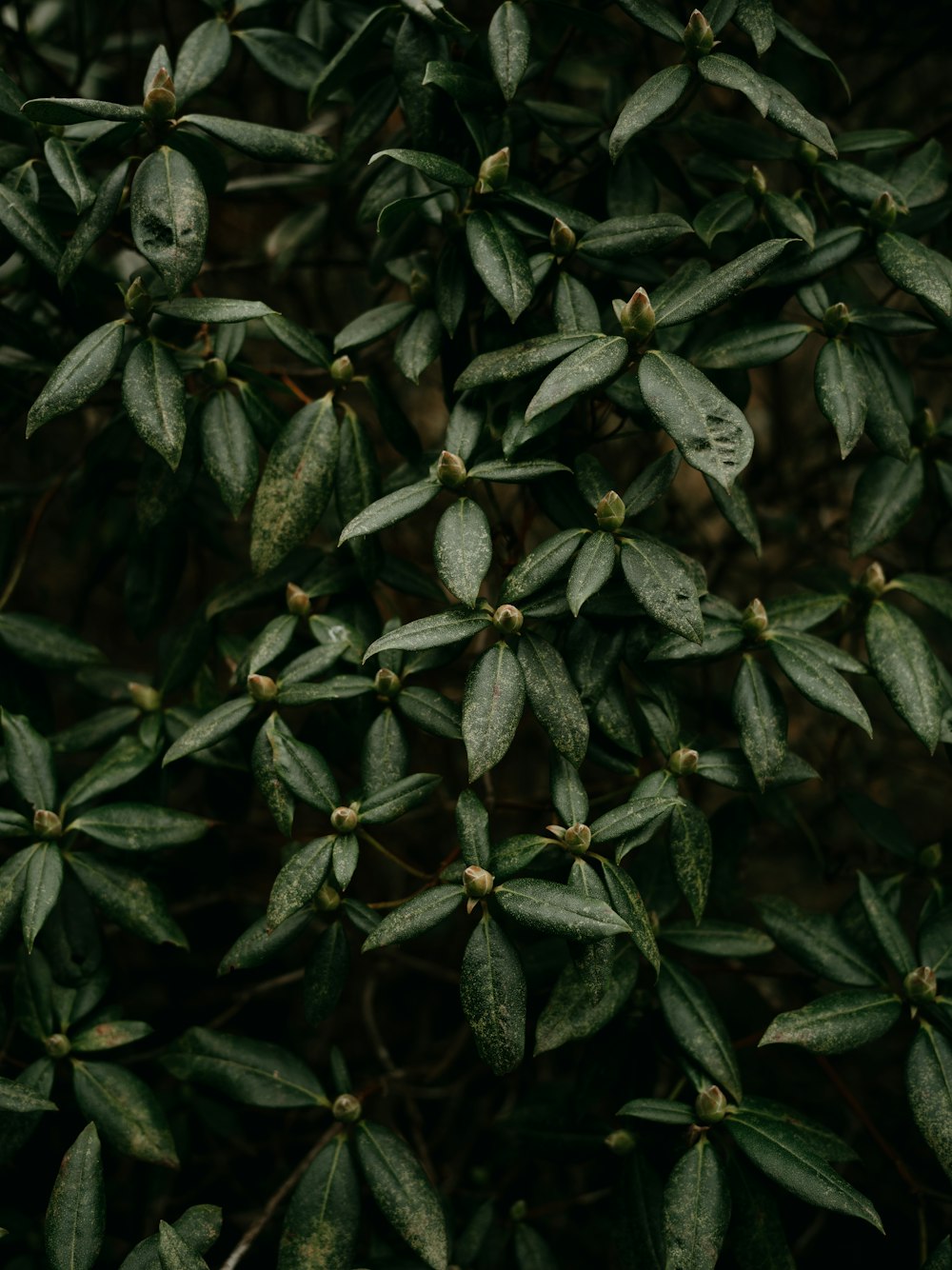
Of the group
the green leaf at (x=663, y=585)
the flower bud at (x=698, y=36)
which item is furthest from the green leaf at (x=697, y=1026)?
the flower bud at (x=698, y=36)

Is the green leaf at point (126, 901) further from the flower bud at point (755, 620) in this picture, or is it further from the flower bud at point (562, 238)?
the flower bud at point (562, 238)

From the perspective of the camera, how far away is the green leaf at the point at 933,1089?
3.08 feet

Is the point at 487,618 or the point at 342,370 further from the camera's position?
the point at 342,370

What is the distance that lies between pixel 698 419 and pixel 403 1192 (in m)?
0.80

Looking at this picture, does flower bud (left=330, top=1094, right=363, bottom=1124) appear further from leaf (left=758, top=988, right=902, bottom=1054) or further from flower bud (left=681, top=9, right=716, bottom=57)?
flower bud (left=681, top=9, right=716, bottom=57)

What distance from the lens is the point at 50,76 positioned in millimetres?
1401

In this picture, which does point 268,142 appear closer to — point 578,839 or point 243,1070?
point 578,839

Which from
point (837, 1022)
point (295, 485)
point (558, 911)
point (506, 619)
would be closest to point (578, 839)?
point (558, 911)

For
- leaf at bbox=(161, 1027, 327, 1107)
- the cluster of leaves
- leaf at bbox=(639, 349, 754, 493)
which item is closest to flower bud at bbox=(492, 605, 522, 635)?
the cluster of leaves

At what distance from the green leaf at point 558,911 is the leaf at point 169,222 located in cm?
63

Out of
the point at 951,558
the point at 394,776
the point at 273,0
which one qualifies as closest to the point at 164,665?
the point at 394,776

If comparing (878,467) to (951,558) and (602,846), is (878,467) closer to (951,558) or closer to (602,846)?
(602,846)

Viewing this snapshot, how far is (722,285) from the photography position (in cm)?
92

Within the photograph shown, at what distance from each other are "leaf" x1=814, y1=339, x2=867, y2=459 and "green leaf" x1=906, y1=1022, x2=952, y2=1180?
58 cm
